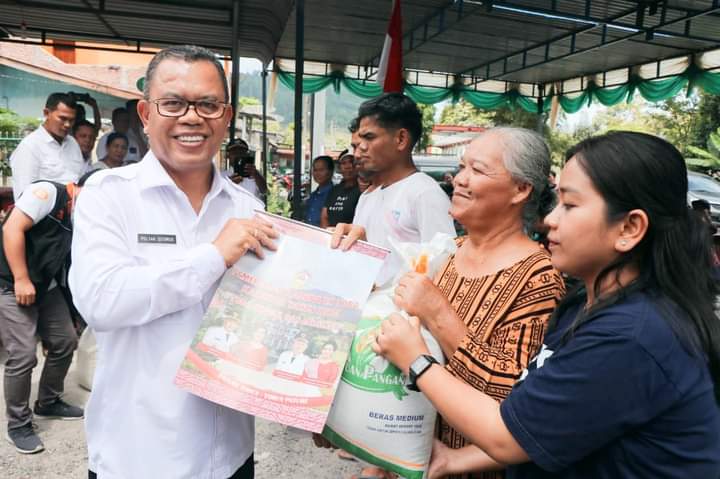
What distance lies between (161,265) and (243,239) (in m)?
0.19

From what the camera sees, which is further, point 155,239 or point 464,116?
point 464,116

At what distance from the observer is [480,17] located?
8312 mm

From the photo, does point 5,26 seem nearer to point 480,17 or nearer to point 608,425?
point 480,17

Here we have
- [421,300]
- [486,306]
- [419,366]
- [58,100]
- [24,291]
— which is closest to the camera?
[419,366]

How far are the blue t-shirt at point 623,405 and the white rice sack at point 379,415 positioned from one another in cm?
26

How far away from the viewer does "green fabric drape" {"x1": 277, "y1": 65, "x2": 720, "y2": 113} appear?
34.9ft

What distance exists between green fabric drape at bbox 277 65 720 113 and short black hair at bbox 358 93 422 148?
7790 millimetres

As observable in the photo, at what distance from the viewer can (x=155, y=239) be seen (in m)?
1.25

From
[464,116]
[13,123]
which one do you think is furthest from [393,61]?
[464,116]

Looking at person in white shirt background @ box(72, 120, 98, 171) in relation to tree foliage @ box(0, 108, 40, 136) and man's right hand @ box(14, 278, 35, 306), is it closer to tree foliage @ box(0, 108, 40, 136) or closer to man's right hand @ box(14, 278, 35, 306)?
man's right hand @ box(14, 278, 35, 306)

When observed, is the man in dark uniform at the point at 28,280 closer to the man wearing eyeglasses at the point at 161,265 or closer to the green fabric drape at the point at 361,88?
the man wearing eyeglasses at the point at 161,265

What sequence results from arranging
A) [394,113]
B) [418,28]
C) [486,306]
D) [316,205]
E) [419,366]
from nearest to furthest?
[419,366], [486,306], [394,113], [316,205], [418,28]

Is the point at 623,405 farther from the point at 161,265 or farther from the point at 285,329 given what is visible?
the point at 161,265

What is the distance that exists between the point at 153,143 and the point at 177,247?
0.27 metres
